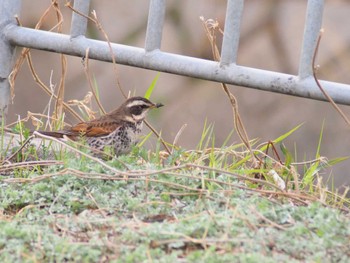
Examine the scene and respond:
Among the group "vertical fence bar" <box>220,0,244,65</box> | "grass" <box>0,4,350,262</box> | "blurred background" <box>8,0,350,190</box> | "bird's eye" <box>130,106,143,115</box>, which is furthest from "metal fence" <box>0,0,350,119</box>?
"blurred background" <box>8,0,350,190</box>

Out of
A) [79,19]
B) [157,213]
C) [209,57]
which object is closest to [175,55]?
[79,19]

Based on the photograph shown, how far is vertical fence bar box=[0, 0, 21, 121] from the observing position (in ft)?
21.1

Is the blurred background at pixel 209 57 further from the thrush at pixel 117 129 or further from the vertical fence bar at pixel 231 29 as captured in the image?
the vertical fence bar at pixel 231 29

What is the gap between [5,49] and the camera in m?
6.43

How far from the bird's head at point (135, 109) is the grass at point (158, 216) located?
2.84ft

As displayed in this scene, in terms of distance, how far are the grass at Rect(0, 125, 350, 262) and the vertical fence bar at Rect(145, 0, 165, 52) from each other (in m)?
0.68

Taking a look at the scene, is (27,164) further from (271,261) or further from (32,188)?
(271,261)

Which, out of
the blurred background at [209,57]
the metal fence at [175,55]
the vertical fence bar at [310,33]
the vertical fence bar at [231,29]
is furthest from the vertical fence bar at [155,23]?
the blurred background at [209,57]

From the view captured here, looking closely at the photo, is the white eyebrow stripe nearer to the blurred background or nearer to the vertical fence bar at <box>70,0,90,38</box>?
the vertical fence bar at <box>70,0,90,38</box>

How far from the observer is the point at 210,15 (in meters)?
10.3

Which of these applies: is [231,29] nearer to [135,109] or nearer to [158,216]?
[135,109]

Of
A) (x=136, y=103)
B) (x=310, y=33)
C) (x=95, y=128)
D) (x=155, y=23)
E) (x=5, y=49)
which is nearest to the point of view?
(x=310, y=33)

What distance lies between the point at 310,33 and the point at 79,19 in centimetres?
134

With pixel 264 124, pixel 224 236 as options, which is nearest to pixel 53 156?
pixel 224 236
